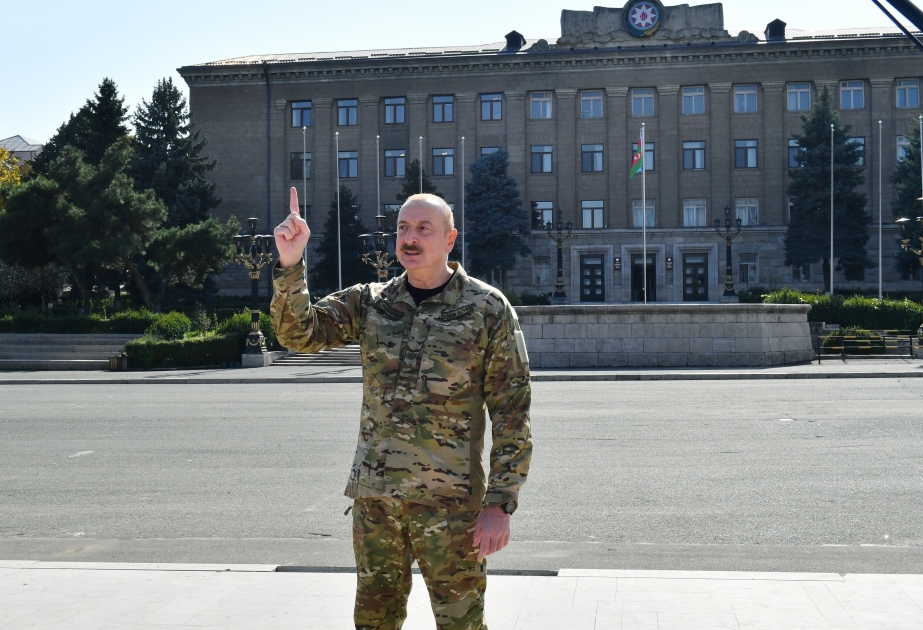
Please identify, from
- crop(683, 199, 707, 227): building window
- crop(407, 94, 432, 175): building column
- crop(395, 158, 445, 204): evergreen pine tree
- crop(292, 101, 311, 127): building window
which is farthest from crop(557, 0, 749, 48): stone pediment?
crop(292, 101, 311, 127): building window

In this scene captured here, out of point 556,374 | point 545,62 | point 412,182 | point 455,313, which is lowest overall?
point 556,374

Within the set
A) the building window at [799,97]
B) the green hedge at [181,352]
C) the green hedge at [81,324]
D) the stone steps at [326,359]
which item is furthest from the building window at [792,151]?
the green hedge at [181,352]

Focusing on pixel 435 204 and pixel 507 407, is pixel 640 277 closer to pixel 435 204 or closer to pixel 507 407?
pixel 435 204

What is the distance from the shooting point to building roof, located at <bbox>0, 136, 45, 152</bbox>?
109625 mm

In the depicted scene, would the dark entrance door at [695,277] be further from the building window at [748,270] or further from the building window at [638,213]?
the building window at [638,213]

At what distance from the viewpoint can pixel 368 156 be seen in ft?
217

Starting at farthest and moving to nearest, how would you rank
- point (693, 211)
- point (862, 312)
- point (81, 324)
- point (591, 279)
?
1. point (591, 279)
2. point (693, 211)
3. point (81, 324)
4. point (862, 312)

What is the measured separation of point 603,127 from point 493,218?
10542mm

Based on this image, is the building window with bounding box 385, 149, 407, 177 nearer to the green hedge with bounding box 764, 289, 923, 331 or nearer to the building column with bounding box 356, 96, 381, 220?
the building column with bounding box 356, 96, 381, 220

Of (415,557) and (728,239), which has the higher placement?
(728,239)

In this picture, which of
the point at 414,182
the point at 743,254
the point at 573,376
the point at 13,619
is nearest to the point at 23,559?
the point at 13,619

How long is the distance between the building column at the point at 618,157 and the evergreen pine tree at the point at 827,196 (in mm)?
10388

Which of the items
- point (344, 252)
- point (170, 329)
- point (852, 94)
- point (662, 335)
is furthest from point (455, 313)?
point (852, 94)

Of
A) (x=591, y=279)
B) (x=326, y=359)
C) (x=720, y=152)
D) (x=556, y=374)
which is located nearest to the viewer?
(x=556, y=374)
